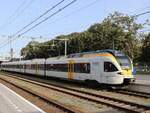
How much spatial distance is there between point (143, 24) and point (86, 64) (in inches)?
1685

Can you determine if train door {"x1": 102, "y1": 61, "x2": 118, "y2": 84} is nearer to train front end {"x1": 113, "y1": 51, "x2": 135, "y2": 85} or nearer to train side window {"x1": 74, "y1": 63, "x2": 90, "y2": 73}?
train front end {"x1": 113, "y1": 51, "x2": 135, "y2": 85}

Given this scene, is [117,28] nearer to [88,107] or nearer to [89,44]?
[89,44]

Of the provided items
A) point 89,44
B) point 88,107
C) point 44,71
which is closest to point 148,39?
point 89,44

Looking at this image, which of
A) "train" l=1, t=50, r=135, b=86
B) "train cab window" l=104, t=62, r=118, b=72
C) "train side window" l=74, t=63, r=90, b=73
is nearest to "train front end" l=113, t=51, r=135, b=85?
"train" l=1, t=50, r=135, b=86

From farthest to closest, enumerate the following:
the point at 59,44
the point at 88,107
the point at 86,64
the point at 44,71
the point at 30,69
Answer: the point at 59,44 < the point at 30,69 < the point at 44,71 < the point at 86,64 < the point at 88,107

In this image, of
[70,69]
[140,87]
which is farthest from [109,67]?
[70,69]

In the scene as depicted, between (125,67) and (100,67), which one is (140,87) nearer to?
(125,67)

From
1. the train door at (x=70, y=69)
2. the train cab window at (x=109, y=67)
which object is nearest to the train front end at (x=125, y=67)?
the train cab window at (x=109, y=67)

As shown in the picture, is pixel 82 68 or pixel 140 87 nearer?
pixel 140 87

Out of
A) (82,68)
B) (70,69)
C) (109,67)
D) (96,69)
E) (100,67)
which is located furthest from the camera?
(70,69)

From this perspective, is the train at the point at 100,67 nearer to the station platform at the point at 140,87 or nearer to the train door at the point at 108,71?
the train door at the point at 108,71

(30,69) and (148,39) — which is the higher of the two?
(148,39)

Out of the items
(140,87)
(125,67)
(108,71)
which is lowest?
(140,87)

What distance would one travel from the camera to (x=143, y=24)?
73.4 metres
